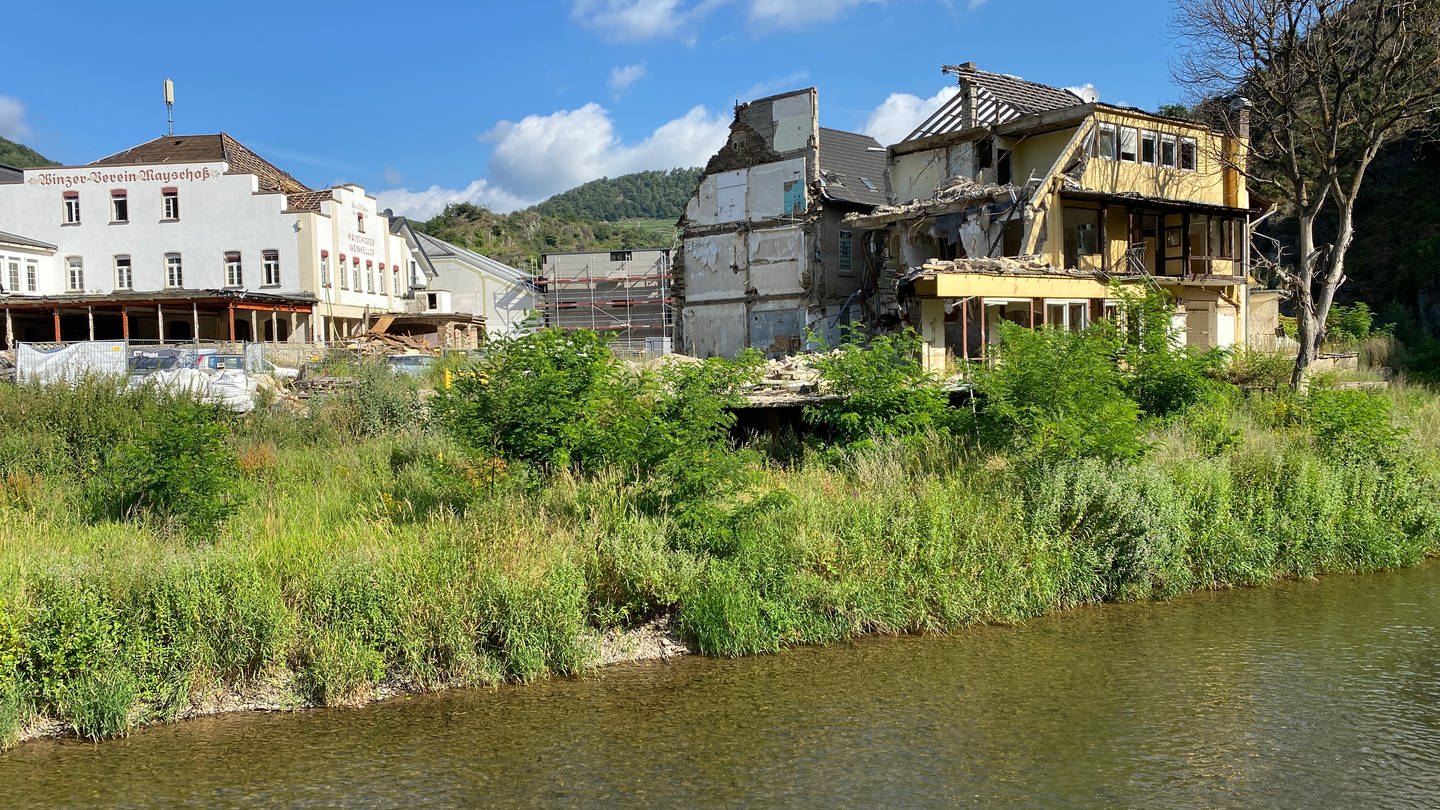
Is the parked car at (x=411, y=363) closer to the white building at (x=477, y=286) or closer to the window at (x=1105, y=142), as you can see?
the window at (x=1105, y=142)

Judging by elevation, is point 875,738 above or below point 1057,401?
below

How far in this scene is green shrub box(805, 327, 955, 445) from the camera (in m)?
17.3

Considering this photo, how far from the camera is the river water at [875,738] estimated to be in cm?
865

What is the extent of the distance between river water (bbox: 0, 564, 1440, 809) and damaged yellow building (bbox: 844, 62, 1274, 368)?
1477cm

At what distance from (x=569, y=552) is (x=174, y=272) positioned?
40.9 meters

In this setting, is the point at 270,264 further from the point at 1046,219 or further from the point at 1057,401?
the point at 1057,401

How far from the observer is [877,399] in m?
17.6

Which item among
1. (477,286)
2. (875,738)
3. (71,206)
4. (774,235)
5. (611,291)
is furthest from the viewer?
(477,286)

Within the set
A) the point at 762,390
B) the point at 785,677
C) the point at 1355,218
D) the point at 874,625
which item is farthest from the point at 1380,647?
the point at 1355,218

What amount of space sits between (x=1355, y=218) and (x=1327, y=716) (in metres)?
42.3

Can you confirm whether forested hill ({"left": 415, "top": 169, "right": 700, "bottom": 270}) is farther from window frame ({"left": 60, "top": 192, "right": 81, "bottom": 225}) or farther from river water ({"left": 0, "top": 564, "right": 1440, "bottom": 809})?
river water ({"left": 0, "top": 564, "right": 1440, "bottom": 809})

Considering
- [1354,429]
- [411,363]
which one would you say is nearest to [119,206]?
[411,363]

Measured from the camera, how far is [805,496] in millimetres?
14531

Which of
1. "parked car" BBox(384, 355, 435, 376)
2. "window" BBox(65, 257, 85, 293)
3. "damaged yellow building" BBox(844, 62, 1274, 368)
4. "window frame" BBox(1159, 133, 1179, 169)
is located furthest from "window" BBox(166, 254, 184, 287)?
"window frame" BBox(1159, 133, 1179, 169)
